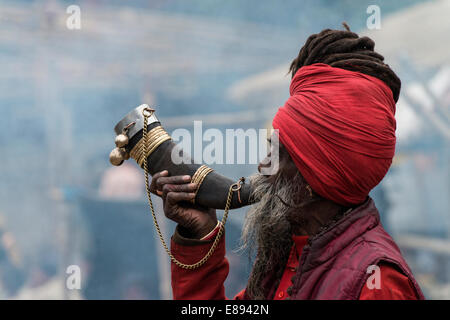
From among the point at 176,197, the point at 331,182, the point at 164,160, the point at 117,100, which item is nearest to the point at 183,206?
the point at 176,197

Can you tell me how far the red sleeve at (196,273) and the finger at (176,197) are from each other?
20 cm

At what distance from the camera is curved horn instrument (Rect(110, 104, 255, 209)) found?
1979 mm

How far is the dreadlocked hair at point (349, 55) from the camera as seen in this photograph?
5.81 ft

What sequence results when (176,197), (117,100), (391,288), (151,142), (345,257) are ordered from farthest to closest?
(117,100) < (151,142) < (176,197) < (345,257) < (391,288)

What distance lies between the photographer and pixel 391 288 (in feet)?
5.00

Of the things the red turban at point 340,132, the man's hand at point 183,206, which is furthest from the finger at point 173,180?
the red turban at point 340,132

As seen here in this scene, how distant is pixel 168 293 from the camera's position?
6.86 m

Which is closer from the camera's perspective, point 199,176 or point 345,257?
point 345,257

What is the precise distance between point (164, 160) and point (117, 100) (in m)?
5.67

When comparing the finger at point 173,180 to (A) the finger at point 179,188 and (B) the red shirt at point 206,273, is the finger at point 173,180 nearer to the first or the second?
(A) the finger at point 179,188

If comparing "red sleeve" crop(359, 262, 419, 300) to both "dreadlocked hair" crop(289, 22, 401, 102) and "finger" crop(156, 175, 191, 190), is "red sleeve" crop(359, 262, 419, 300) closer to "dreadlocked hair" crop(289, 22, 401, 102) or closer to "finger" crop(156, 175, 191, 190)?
"dreadlocked hair" crop(289, 22, 401, 102)

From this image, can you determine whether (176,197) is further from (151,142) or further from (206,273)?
(206,273)

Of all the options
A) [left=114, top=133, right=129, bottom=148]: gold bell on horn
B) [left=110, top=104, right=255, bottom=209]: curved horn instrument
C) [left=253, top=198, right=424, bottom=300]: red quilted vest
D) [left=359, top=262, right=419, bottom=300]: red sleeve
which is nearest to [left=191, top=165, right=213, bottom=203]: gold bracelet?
[left=110, top=104, right=255, bottom=209]: curved horn instrument
